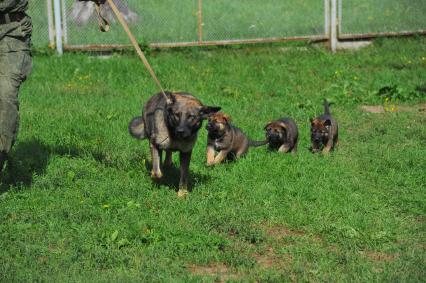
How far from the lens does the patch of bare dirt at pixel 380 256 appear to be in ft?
21.9

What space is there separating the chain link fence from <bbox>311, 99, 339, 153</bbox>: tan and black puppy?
21.4 feet

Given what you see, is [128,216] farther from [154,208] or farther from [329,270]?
[329,270]

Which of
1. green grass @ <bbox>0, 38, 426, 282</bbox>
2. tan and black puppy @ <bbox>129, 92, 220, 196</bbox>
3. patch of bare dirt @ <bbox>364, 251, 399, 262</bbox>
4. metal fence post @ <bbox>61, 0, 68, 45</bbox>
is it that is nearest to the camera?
green grass @ <bbox>0, 38, 426, 282</bbox>

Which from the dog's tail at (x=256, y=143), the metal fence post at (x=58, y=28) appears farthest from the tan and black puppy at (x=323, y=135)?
the metal fence post at (x=58, y=28)

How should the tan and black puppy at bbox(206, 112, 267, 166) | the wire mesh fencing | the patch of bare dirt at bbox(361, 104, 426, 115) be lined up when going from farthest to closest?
the wire mesh fencing
the patch of bare dirt at bbox(361, 104, 426, 115)
the tan and black puppy at bbox(206, 112, 267, 166)

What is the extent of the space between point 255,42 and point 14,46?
30.3ft

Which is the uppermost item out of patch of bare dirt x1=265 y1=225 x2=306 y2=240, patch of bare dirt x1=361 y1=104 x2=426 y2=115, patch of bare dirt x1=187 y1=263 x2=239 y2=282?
patch of bare dirt x1=361 y1=104 x2=426 y2=115

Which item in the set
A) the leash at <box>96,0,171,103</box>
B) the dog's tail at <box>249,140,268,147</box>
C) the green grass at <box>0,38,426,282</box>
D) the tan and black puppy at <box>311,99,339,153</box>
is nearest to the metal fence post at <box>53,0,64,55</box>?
the green grass at <box>0,38,426,282</box>

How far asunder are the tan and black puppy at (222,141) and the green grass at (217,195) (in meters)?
0.24

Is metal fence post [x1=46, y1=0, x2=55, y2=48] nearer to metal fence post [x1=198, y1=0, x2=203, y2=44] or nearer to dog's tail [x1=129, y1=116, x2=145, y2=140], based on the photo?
metal fence post [x1=198, y1=0, x2=203, y2=44]

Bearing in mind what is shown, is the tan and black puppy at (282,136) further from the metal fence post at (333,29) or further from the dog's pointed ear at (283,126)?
the metal fence post at (333,29)

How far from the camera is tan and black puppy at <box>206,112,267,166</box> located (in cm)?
973

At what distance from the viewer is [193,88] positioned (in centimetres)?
1352

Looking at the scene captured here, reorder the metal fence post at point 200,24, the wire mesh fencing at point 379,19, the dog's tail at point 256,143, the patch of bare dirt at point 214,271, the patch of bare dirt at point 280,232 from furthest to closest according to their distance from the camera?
the wire mesh fencing at point 379,19, the metal fence post at point 200,24, the dog's tail at point 256,143, the patch of bare dirt at point 280,232, the patch of bare dirt at point 214,271
